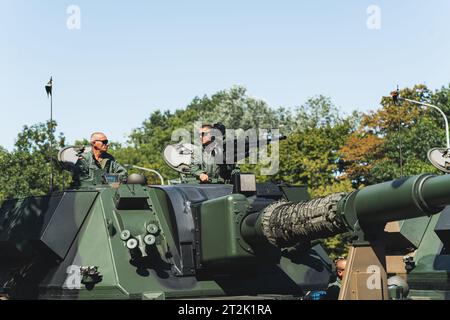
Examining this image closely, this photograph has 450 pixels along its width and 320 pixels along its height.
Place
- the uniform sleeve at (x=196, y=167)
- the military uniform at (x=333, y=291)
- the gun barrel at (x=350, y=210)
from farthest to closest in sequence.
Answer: the uniform sleeve at (x=196, y=167) → the military uniform at (x=333, y=291) → the gun barrel at (x=350, y=210)

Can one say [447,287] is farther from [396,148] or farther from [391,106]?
[391,106]

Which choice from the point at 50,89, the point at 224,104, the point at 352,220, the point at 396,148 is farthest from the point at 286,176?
the point at 352,220

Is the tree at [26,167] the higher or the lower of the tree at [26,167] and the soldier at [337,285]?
the lower

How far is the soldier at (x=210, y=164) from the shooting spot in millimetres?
13117

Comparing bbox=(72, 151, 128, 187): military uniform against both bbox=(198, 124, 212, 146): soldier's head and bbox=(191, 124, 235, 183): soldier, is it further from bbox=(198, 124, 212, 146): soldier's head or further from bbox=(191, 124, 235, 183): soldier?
bbox=(198, 124, 212, 146): soldier's head

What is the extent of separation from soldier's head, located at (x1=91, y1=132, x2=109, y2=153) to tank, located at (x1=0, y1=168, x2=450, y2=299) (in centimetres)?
78

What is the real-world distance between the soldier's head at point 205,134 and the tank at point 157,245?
1164 mm

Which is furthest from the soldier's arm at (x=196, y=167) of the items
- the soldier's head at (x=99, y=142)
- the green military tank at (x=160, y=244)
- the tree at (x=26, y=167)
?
the tree at (x=26, y=167)

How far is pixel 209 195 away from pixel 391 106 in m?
45.1

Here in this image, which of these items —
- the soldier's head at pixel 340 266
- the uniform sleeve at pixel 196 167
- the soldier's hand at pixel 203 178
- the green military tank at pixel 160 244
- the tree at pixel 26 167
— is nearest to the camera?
the green military tank at pixel 160 244

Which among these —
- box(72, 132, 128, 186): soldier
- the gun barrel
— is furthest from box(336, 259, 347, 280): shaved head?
box(72, 132, 128, 186): soldier

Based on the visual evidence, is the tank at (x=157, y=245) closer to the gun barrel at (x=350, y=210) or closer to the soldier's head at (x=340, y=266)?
the gun barrel at (x=350, y=210)

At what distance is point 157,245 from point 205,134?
261 centimetres

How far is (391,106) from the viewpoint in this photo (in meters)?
55.2
